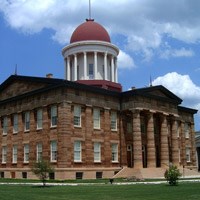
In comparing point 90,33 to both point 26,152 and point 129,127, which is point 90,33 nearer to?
point 129,127

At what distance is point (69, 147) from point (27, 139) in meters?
7.29

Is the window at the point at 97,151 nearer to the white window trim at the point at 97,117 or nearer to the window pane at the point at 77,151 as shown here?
the white window trim at the point at 97,117

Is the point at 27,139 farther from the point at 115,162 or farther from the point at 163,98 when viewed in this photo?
the point at 163,98

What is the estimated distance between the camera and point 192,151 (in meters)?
61.5

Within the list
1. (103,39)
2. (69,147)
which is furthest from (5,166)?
(103,39)

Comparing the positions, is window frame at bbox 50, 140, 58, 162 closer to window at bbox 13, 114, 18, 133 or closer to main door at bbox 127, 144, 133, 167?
window at bbox 13, 114, 18, 133

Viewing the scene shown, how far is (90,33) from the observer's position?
185ft

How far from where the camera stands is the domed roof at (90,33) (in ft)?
183

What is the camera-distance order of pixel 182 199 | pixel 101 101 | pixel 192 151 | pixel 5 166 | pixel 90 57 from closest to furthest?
pixel 182 199 → pixel 101 101 → pixel 5 166 → pixel 90 57 → pixel 192 151

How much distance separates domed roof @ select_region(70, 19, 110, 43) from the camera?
55.9 m

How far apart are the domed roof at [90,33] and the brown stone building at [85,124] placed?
1.01 m

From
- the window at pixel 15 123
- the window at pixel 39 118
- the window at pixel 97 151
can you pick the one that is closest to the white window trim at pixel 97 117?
the window at pixel 97 151

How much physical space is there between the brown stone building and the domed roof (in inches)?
40.0

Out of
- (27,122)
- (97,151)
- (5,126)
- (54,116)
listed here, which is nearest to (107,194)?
(54,116)
